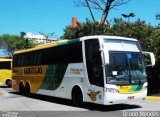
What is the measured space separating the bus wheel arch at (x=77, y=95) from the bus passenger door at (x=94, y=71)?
940 millimetres

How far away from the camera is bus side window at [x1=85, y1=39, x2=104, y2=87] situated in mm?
14859

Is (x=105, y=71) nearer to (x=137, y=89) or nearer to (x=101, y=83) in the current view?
(x=101, y=83)

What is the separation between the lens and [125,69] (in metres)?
15.0

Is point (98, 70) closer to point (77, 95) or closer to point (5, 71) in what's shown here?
point (77, 95)

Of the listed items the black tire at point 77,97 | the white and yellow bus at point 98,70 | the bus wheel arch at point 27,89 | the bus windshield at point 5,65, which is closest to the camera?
the white and yellow bus at point 98,70

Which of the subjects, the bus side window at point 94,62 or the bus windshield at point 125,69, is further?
the bus side window at point 94,62

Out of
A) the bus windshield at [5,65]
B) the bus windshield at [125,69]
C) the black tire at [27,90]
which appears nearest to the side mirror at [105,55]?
the bus windshield at [125,69]

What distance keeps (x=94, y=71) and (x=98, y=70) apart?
320 millimetres

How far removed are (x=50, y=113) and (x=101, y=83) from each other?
227 cm

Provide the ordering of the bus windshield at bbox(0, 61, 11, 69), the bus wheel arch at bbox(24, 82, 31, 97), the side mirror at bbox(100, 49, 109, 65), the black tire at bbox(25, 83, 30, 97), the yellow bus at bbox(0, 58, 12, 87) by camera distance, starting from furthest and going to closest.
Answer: the bus windshield at bbox(0, 61, 11, 69), the yellow bus at bbox(0, 58, 12, 87), the black tire at bbox(25, 83, 30, 97), the bus wheel arch at bbox(24, 82, 31, 97), the side mirror at bbox(100, 49, 109, 65)

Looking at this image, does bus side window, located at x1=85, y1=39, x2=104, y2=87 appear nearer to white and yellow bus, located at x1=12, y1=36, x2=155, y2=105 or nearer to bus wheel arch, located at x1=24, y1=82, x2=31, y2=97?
white and yellow bus, located at x1=12, y1=36, x2=155, y2=105

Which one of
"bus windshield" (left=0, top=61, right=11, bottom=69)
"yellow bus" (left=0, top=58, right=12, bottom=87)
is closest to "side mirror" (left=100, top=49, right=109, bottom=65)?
"yellow bus" (left=0, top=58, right=12, bottom=87)

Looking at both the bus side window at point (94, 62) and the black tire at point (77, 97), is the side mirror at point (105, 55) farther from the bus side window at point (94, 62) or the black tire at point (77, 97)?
the black tire at point (77, 97)

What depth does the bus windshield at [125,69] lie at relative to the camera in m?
14.6
